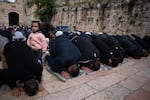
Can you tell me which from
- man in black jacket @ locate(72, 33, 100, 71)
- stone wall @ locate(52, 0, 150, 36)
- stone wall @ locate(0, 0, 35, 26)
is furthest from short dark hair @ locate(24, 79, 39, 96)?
stone wall @ locate(0, 0, 35, 26)

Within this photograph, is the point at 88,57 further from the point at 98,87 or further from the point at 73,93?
the point at 73,93

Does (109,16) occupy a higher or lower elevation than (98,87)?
higher

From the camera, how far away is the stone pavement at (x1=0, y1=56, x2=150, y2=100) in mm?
2348

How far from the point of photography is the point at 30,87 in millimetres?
2227

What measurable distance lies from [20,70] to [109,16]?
765cm

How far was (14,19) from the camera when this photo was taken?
71.4 ft

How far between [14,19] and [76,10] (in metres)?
13.0

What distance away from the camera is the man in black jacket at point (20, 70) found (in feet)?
7.50

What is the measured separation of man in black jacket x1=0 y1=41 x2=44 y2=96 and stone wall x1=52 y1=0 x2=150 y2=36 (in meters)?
6.18

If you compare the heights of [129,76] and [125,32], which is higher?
[125,32]

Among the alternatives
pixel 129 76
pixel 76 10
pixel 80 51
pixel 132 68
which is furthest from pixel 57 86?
pixel 76 10

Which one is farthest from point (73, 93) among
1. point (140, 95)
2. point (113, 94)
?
point (140, 95)

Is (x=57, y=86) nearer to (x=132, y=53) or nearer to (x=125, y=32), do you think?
(x=132, y=53)

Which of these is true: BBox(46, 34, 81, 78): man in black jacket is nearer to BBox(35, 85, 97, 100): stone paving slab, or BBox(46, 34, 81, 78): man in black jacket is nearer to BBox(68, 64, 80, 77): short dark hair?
BBox(68, 64, 80, 77): short dark hair
